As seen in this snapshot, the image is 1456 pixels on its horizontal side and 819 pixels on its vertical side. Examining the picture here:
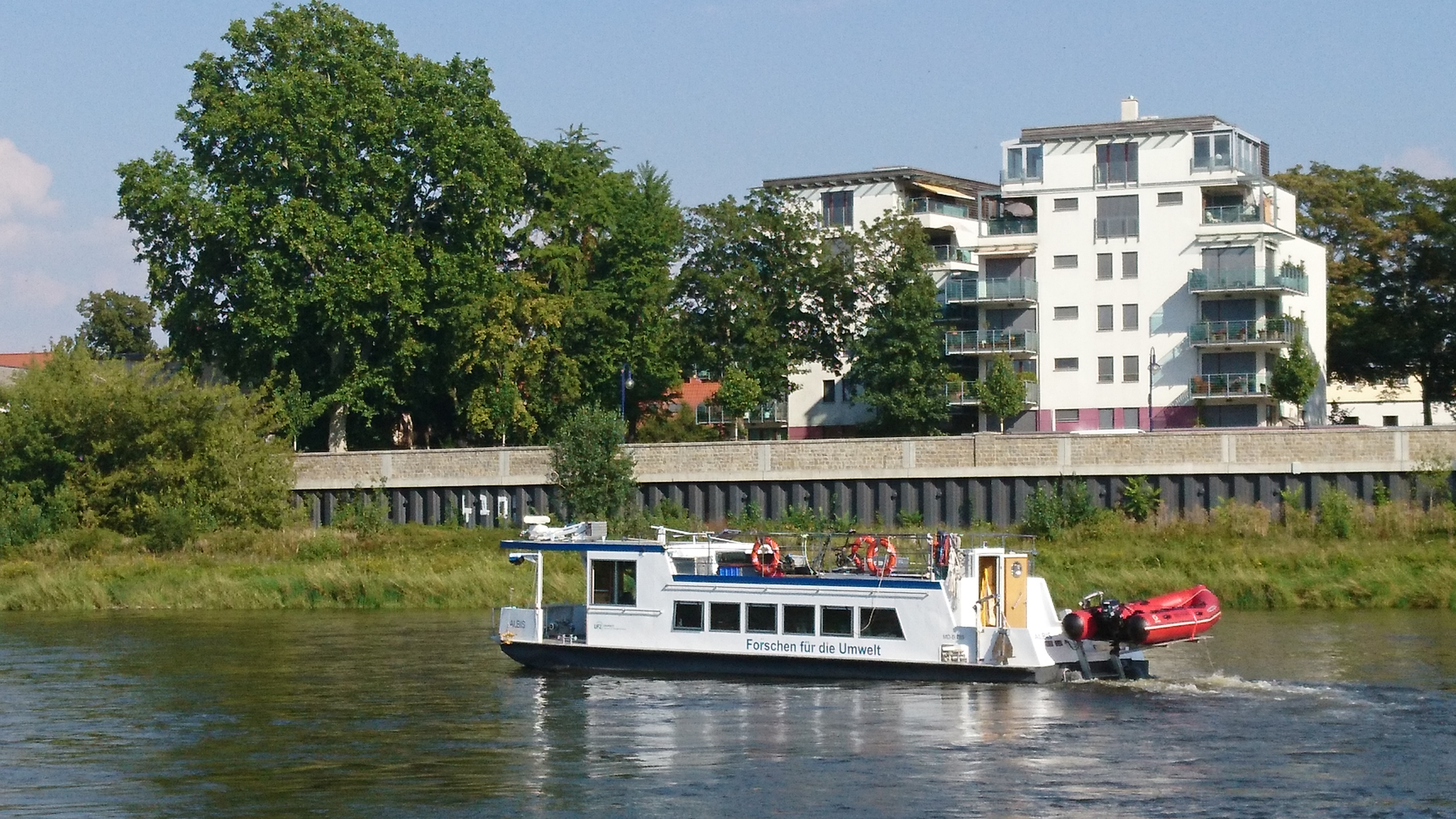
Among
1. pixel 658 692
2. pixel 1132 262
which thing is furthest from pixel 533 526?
pixel 1132 262

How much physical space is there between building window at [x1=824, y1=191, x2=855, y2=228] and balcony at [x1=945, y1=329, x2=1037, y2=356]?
381 inches

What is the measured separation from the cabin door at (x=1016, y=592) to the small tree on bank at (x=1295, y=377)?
164ft

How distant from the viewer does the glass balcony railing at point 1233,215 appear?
85.7 m

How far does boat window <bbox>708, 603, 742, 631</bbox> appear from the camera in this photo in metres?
36.2

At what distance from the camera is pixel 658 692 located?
114ft

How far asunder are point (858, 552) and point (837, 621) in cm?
200

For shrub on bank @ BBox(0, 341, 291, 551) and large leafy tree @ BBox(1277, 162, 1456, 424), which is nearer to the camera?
shrub on bank @ BBox(0, 341, 291, 551)

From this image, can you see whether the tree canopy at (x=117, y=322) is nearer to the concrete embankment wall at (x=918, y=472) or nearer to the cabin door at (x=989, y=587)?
the concrete embankment wall at (x=918, y=472)

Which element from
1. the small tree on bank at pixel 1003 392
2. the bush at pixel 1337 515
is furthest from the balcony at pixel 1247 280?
the bush at pixel 1337 515

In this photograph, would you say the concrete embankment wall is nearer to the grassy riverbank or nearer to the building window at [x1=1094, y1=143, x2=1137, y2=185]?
the grassy riverbank

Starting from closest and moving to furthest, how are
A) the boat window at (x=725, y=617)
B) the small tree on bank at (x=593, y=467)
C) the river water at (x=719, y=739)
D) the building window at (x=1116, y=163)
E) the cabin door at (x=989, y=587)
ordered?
1. the river water at (x=719, y=739)
2. the cabin door at (x=989, y=587)
3. the boat window at (x=725, y=617)
4. the small tree on bank at (x=593, y=467)
5. the building window at (x=1116, y=163)

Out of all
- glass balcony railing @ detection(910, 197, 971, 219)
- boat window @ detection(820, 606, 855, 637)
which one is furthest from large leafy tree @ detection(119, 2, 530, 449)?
boat window @ detection(820, 606, 855, 637)

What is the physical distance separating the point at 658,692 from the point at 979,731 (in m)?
7.31

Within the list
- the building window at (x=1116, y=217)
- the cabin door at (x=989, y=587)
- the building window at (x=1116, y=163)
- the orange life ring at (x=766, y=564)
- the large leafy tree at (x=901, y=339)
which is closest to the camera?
the cabin door at (x=989, y=587)
